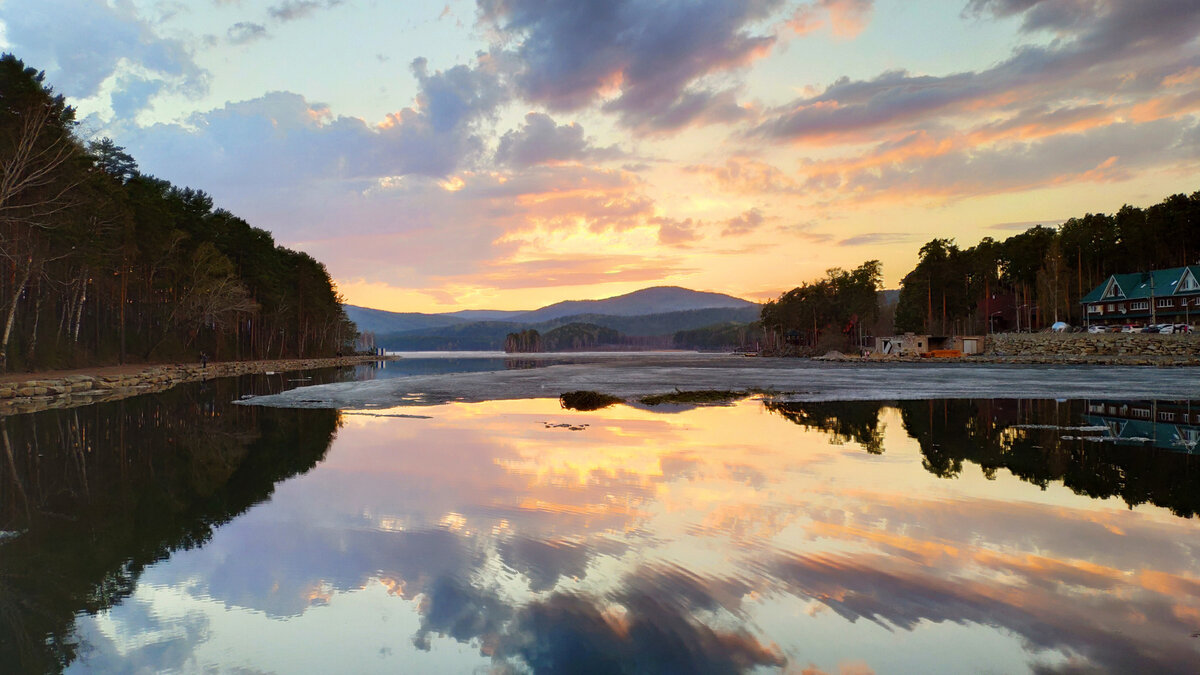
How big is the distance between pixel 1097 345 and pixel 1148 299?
18916 mm

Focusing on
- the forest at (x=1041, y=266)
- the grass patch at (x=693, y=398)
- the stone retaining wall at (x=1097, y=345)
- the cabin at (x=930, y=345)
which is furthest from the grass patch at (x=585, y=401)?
the forest at (x=1041, y=266)

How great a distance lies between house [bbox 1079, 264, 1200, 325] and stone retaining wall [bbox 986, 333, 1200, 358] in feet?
47.5

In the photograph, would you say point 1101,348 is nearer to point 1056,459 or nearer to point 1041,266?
point 1041,266

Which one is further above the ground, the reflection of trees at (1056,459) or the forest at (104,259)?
the forest at (104,259)

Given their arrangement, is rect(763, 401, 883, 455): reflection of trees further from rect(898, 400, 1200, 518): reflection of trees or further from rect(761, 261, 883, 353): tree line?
rect(761, 261, 883, 353): tree line

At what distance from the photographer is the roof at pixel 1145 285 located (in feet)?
276

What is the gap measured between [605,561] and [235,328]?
8853 centimetres

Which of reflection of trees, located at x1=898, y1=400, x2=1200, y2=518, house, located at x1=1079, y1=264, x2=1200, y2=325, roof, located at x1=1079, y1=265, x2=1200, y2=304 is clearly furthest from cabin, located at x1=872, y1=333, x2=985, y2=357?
reflection of trees, located at x1=898, y1=400, x2=1200, y2=518

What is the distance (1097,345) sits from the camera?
77.4 metres

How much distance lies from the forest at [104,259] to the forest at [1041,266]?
10692cm

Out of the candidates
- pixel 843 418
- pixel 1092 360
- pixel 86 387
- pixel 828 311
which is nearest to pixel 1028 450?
pixel 843 418

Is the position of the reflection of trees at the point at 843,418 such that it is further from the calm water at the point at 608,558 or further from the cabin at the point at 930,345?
the cabin at the point at 930,345

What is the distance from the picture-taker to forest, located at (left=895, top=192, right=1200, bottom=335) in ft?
313

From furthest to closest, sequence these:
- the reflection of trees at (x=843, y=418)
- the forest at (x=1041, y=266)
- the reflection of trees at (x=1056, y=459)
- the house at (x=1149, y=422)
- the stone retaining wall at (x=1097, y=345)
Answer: the forest at (x=1041, y=266) < the stone retaining wall at (x=1097, y=345) < the reflection of trees at (x=843, y=418) < the house at (x=1149, y=422) < the reflection of trees at (x=1056, y=459)
